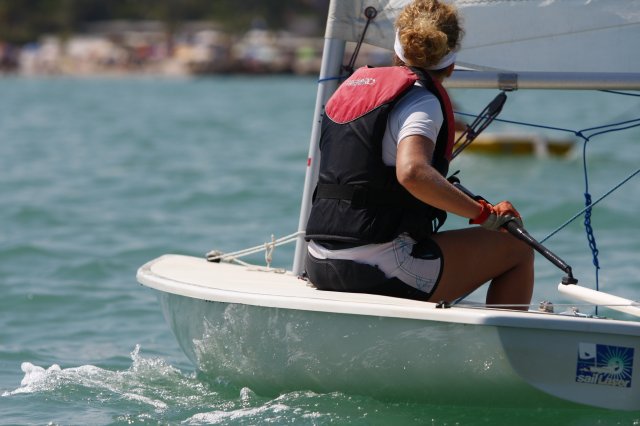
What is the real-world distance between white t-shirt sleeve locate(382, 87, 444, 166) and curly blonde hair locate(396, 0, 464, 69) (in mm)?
115

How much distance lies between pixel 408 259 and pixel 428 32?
0.69 meters

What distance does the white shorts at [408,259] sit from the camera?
370 cm

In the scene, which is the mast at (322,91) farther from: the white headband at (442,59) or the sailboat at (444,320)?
the white headband at (442,59)

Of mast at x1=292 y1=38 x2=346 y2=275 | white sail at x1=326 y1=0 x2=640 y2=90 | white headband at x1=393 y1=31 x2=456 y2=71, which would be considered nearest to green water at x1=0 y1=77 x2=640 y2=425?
mast at x1=292 y1=38 x2=346 y2=275

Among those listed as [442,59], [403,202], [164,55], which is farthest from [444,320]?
[164,55]

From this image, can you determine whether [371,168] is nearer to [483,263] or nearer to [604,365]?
[483,263]

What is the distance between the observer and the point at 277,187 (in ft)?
43.6

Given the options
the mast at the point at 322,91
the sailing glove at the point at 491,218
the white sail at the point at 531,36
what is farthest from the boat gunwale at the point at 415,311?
the white sail at the point at 531,36

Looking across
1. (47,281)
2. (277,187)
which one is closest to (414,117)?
(47,281)

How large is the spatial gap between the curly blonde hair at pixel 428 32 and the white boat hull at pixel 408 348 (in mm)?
743

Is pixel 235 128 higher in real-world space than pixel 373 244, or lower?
lower

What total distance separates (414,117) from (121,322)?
3099mm

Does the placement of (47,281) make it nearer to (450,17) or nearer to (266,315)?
(266,315)

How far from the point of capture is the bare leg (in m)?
3.74
